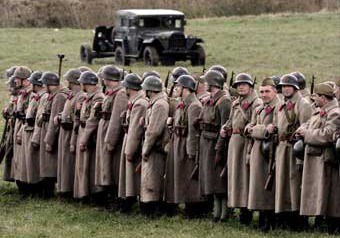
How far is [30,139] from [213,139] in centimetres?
392

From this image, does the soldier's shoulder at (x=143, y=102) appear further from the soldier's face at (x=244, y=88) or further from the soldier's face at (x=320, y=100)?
the soldier's face at (x=320, y=100)

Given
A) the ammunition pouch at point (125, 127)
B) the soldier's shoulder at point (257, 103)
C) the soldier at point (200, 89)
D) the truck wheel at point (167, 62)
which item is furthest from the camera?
the truck wheel at point (167, 62)

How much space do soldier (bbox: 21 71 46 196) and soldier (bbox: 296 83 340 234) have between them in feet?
18.0

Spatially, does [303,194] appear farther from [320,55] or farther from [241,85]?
[320,55]

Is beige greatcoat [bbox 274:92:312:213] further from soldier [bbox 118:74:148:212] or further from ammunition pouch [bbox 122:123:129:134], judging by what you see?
ammunition pouch [bbox 122:123:129:134]

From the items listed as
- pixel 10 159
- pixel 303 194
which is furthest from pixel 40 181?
pixel 303 194

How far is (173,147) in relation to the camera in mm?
15875

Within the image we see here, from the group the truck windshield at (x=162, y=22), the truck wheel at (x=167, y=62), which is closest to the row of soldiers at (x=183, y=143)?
the truck wheel at (x=167, y=62)

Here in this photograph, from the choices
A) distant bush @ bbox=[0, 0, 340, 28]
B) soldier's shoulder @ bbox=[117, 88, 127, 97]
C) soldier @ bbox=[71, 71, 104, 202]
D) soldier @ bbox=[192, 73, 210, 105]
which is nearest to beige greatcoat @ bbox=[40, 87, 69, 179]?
soldier @ bbox=[71, 71, 104, 202]

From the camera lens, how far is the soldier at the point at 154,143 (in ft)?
51.5

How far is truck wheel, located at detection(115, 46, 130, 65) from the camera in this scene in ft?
128

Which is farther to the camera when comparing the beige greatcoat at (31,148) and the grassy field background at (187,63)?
the beige greatcoat at (31,148)

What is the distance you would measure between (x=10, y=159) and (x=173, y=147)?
412 cm

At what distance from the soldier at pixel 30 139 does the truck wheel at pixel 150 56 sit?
18.8 m
